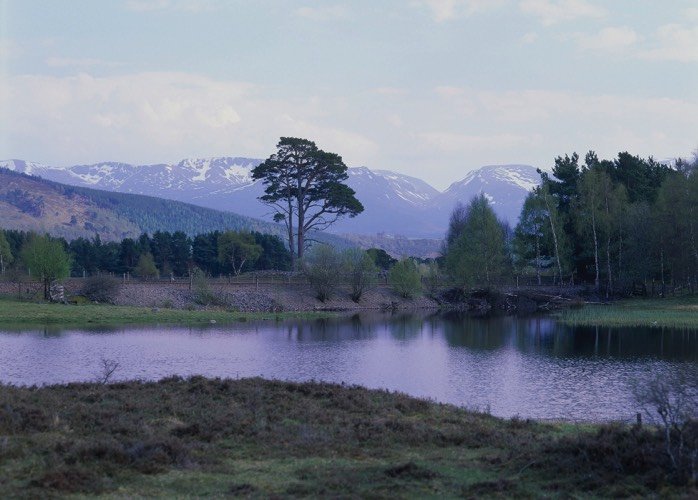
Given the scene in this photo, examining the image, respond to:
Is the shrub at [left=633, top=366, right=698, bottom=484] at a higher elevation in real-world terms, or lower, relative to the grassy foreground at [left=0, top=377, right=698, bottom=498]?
higher

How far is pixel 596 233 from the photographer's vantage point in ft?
285

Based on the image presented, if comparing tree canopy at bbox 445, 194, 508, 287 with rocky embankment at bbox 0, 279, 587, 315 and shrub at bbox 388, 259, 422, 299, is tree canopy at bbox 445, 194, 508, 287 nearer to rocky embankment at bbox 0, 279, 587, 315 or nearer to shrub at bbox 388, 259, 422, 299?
rocky embankment at bbox 0, 279, 587, 315

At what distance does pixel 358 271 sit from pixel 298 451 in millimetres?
67677

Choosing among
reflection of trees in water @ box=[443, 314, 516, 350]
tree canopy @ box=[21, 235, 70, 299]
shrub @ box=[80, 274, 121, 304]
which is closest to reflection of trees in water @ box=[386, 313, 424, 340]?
reflection of trees in water @ box=[443, 314, 516, 350]

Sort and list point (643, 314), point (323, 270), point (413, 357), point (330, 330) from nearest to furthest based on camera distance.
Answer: point (413, 357), point (330, 330), point (643, 314), point (323, 270)

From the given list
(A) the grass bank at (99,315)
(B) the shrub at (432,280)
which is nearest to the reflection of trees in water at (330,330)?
(A) the grass bank at (99,315)

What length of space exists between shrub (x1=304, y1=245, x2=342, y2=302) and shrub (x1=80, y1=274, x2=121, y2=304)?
68.1ft

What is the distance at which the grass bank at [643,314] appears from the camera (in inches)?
2317

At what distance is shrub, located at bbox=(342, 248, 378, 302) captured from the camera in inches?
3248

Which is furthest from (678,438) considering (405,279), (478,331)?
(405,279)

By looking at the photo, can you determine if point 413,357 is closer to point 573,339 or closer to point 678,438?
point 573,339

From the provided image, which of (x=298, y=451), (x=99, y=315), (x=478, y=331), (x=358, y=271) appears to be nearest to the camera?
(x=298, y=451)

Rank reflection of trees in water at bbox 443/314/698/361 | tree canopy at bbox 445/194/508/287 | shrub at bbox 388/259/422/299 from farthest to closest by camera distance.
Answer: tree canopy at bbox 445/194/508/287
shrub at bbox 388/259/422/299
reflection of trees in water at bbox 443/314/698/361

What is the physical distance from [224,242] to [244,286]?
102 feet
